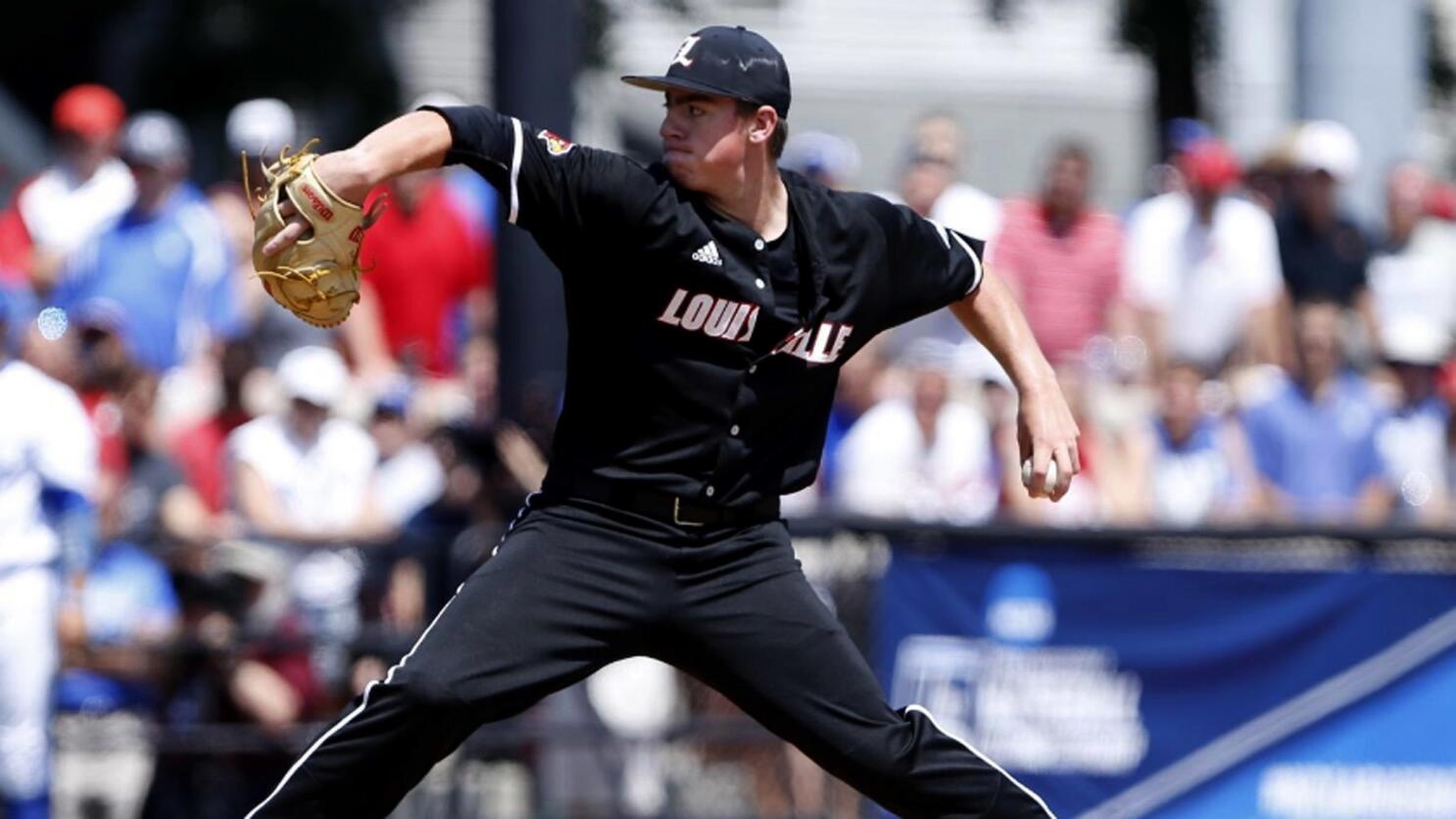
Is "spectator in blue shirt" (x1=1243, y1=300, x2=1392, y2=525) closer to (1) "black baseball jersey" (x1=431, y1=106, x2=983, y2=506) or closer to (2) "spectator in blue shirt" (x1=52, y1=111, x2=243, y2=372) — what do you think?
(2) "spectator in blue shirt" (x1=52, y1=111, x2=243, y2=372)

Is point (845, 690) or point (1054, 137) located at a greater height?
point (1054, 137)

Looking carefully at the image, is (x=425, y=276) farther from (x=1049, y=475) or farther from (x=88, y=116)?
(x=1049, y=475)

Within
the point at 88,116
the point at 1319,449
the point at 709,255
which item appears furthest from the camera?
the point at 88,116

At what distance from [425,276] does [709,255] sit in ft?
20.4

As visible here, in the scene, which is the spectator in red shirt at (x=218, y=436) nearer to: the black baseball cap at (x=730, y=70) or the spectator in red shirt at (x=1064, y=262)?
the spectator in red shirt at (x=1064, y=262)

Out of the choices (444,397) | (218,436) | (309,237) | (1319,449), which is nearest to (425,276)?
(444,397)

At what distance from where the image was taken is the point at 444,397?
11492mm

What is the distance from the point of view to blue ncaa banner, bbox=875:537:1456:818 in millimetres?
9602

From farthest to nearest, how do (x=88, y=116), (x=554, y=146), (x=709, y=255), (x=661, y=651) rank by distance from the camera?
1. (x=88, y=116)
2. (x=661, y=651)
3. (x=709, y=255)
4. (x=554, y=146)

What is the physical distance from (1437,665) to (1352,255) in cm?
299

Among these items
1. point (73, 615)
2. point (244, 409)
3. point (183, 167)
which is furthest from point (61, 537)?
point (183, 167)

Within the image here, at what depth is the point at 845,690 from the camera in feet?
19.6

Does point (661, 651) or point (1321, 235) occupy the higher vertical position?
point (1321, 235)

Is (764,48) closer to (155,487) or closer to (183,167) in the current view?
(155,487)
